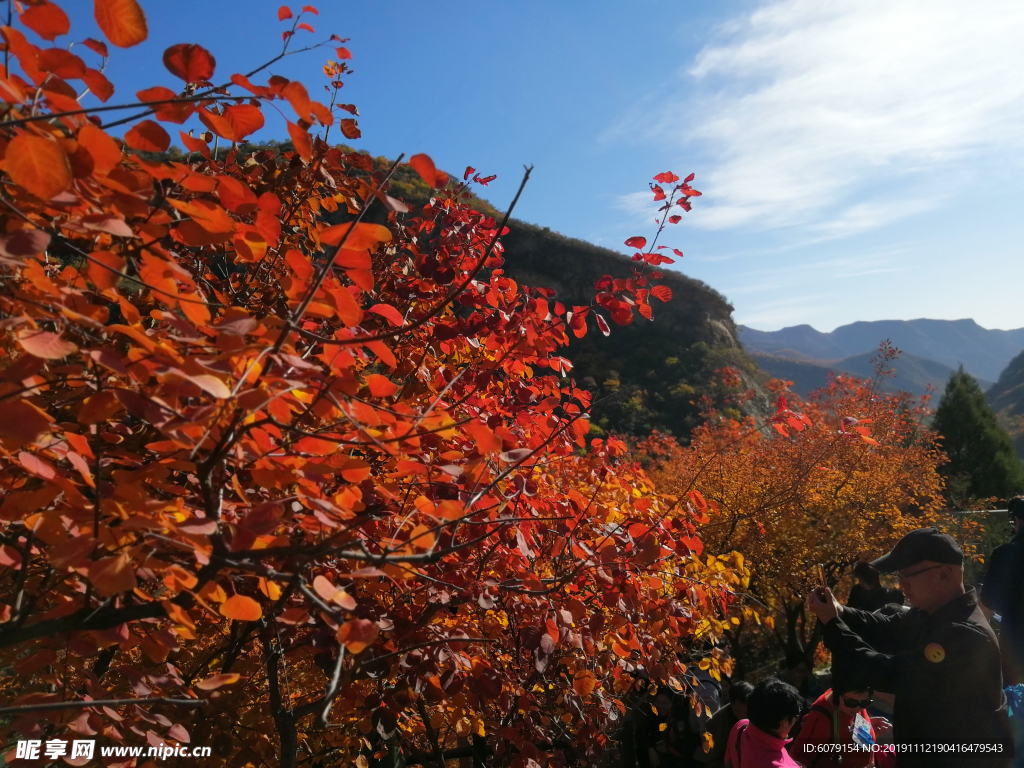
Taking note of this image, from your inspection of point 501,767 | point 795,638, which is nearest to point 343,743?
point 501,767

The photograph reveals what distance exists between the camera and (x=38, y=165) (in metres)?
0.81

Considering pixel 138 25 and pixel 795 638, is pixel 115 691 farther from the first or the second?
pixel 795 638

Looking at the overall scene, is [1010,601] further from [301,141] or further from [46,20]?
[46,20]

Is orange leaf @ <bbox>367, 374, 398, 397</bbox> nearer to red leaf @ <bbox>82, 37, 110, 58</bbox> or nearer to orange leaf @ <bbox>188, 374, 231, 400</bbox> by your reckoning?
orange leaf @ <bbox>188, 374, 231, 400</bbox>

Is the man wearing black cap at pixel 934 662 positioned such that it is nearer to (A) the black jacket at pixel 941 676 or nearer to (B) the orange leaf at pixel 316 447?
(A) the black jacket at pixel 941 676

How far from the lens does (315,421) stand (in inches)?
62.6

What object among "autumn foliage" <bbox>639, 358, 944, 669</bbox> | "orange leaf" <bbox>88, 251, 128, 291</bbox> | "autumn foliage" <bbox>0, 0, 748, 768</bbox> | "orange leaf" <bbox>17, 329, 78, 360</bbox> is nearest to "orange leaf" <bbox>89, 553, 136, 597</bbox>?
"autumn foliage" <bbox>0, 0, 748, 768</bbox>

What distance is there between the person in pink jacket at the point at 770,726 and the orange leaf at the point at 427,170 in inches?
104

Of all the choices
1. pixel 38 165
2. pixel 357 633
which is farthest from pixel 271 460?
pixel 38 165

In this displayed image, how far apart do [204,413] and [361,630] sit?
1.53ft

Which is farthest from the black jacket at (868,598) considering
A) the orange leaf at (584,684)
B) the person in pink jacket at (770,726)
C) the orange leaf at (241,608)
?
the orange leaf at (241,608)

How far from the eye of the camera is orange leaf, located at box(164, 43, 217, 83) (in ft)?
3.69

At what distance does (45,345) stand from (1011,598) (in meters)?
3.82

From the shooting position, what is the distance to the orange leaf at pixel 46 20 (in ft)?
3.22
